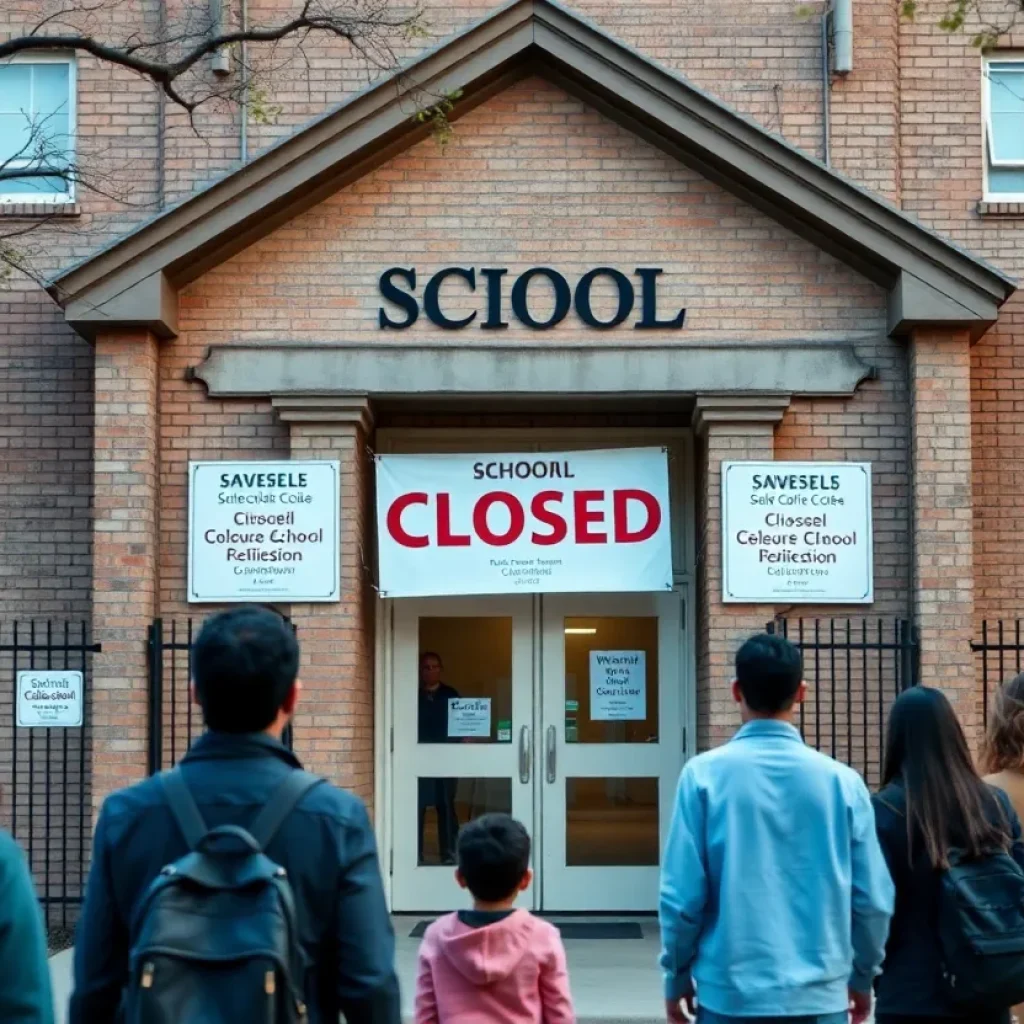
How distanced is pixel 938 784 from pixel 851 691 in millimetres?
6825

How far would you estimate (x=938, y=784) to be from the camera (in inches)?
189

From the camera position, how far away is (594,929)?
1216 centimetres

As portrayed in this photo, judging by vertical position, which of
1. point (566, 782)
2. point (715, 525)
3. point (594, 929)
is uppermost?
point (715, 525)

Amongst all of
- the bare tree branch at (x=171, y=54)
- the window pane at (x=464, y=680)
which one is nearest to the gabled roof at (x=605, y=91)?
the bare tree branch at (x=171, y=54)

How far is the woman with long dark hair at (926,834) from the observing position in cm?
476

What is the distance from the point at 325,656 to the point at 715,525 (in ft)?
9.25

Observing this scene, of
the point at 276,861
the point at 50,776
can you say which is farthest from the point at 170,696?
the point at 276,861

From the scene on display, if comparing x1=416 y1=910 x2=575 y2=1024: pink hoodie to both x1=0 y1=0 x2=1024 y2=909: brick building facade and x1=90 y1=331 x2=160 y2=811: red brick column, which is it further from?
x1=90 y1=331 x2=160 y2=811: red brick column

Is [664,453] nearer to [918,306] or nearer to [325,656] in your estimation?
[918,306]

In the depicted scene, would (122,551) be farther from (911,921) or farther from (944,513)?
(911,921)

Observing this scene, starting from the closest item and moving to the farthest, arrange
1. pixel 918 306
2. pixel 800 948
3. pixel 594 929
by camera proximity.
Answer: pixel 800 948
pixel 918 306
pixel 594 929

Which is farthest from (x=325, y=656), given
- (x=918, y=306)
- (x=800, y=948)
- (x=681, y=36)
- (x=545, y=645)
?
(x=800, y=948)

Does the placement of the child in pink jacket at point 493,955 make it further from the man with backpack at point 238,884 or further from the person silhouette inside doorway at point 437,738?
the person silhouette inside doorway at point 437,738

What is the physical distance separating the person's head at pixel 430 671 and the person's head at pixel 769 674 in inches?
322
